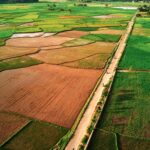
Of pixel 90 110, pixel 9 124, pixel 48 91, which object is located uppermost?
pixel 9 124

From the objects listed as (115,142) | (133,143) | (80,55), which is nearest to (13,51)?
(80,55)

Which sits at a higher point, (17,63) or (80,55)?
(17,63)

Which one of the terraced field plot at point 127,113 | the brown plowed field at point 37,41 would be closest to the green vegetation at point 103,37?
the brown plowed field at point 37,41

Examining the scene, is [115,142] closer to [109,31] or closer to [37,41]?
[37,41]

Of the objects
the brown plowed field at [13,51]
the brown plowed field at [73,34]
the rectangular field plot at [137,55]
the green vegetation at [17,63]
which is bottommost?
the brown plowed field at [73,34]

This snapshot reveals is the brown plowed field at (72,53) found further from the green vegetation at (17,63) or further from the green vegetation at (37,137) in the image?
the green vegetation at (37,137)

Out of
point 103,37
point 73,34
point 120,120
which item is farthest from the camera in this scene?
point 73,34

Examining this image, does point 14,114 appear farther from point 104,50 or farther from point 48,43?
point 48,43
